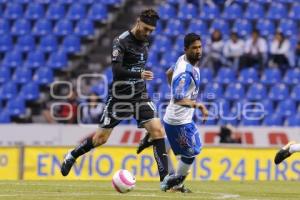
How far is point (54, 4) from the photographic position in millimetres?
24016

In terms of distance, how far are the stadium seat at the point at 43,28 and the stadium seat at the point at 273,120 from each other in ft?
22.3

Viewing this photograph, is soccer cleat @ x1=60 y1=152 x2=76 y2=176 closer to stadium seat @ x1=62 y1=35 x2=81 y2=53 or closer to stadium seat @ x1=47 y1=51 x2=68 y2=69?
stadium seat @ x1=47 y1=51 x2=68 y2=69

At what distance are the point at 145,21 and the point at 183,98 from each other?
1405 millimetres

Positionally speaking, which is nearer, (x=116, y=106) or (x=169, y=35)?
(x=116, y=106)

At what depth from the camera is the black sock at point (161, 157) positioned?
11.6m

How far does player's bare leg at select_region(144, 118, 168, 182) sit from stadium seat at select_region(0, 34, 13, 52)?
12363 millimetres

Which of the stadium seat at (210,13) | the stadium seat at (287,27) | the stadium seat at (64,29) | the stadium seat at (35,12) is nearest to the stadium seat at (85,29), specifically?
the stadium seat at (64,29)

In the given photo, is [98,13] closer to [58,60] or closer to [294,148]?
[58,60]

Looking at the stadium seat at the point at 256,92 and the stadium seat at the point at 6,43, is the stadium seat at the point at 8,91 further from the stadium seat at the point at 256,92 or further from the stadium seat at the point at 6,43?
the stadium seat at the point at 256,92

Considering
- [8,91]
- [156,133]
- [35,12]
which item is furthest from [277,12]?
[156,133]

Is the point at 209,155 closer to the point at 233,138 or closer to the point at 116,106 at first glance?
the point at 233,138

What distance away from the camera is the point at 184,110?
35.7 ft

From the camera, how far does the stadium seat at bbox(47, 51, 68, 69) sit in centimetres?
2253

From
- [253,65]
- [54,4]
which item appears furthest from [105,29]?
[253,65]
